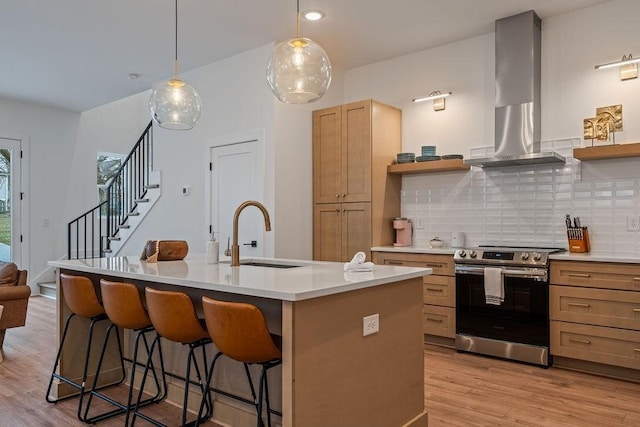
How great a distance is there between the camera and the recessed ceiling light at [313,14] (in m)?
4.14

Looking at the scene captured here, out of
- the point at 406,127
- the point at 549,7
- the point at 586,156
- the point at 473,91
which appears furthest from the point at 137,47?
the point at 586,156

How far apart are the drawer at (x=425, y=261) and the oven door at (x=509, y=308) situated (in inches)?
6.0

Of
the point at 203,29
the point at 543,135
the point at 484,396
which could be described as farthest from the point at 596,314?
the point at 203,29

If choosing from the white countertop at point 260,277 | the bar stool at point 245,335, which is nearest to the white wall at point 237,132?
the white countertop at point 260,277

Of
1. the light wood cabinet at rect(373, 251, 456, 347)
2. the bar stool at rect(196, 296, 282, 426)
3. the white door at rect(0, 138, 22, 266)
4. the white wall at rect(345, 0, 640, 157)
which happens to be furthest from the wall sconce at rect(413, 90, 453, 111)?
the white door at rect(0, 138, 22, 266)

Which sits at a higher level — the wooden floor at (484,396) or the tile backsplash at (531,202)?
the tile backsplash at (531,202)

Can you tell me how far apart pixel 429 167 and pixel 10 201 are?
21.1 feet

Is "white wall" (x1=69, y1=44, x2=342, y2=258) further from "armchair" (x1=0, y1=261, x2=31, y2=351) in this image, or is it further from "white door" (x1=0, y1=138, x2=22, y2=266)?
"white door" (x1=0, y1=138, x2=22, y2=266)

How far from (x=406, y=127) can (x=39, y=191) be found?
602 centimetres

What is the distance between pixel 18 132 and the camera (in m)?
7.40

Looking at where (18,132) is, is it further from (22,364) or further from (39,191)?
(22,364)

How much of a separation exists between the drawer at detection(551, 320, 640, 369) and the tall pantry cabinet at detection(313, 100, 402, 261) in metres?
1.88

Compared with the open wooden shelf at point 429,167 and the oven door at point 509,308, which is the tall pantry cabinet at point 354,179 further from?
the oven door at point 509,308

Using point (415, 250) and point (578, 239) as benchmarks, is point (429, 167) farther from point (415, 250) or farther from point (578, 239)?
point (578, 239)
